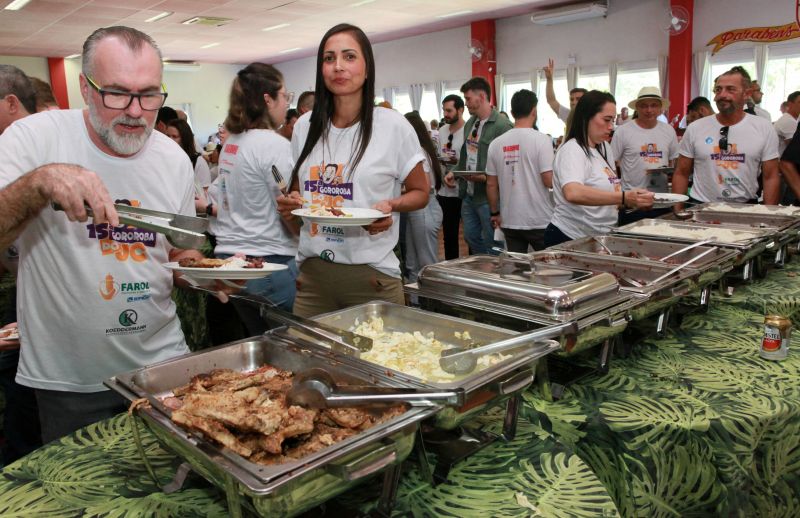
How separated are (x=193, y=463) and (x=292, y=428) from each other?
130mm

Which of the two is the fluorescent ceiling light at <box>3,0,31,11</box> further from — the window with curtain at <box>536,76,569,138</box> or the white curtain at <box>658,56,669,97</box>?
the white curtain at <box>658,56,669,97</box>

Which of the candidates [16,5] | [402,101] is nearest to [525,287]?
[16,5]

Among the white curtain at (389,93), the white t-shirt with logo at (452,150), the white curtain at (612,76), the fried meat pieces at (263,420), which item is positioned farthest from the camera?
the white curtain at (389,93)

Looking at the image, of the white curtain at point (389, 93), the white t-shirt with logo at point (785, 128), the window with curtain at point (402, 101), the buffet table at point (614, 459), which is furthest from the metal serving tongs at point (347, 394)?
the white curtain at point (389, 93)

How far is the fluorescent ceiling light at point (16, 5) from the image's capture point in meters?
6.90

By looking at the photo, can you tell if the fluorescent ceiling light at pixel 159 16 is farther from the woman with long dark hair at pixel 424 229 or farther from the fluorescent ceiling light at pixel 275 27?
the woman with long dark hair at pixel 424 229

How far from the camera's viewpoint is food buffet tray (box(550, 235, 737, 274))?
1712 millimetres

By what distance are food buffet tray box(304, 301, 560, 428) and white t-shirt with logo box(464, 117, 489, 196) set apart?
2911mm

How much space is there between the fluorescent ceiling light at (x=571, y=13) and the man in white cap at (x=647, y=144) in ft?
18.4

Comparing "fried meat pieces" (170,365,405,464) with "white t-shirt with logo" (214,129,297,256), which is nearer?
"fried meat pieces" (170,365,405,464)

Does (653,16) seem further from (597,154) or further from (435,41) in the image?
(597,154)

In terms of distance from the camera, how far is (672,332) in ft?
5.21

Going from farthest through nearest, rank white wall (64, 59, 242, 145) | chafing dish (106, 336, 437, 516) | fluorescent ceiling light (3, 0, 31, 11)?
white wall (64, 59, 242, 145) < fluorescent ceiling light (3, 0, 31, 11) < chafing dish (106, 336, 437, 516)

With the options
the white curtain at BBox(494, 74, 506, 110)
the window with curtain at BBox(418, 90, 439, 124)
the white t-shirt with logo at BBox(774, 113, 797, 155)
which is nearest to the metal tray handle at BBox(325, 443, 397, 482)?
the white t-shirt with logo at BBox(774, 113, 797, 155)
